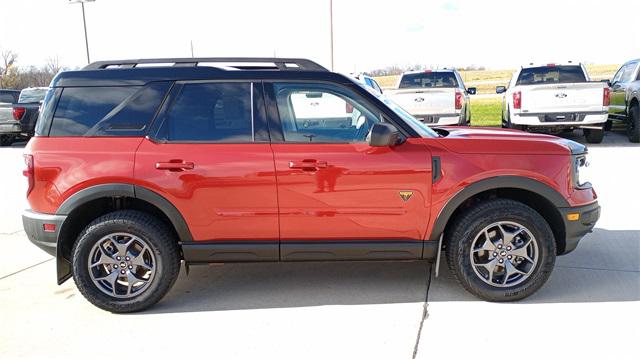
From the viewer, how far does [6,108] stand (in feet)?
52.0

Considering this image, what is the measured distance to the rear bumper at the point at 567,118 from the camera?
1130 cm

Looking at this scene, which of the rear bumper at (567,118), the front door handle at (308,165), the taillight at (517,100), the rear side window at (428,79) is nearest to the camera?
the front door handle at (308,165)

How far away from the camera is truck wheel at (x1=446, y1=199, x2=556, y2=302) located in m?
3.77

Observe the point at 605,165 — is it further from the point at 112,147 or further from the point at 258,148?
the point at 112,147

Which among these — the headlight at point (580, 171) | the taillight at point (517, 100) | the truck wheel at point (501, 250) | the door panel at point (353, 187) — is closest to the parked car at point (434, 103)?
the taillight at point (517, 100)

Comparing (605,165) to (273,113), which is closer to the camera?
(273,113)

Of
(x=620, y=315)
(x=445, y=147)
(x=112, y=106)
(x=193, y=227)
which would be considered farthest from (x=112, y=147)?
(x=620, y=315)

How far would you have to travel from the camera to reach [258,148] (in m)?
3.75

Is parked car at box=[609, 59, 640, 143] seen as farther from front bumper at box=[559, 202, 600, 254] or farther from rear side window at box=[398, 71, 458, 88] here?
front bumper at box=[559, 202, 600, 254]

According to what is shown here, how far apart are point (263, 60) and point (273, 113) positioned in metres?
0.46

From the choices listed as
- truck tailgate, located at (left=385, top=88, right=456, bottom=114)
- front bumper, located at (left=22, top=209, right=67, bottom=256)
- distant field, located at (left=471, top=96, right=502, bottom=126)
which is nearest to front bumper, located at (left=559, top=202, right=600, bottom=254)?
front bumper, located at (left=22, top=209, right=67, bottom=256)

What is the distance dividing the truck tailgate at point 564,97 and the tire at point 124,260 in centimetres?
977

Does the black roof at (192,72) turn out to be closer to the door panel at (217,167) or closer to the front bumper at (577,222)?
the door panel at (217,167)

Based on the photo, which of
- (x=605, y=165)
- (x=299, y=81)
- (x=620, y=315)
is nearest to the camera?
(x=620, y=315)
